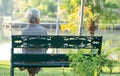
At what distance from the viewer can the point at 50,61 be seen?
5.51 meters

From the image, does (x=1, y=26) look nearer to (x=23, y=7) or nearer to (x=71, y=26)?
(x=23, y=7)

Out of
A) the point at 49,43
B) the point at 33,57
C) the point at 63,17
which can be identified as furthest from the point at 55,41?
the point at 63,17

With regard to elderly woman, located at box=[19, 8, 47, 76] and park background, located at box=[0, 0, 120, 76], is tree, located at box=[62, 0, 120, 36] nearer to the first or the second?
park background, located at box=[0, 0, 120, 76]

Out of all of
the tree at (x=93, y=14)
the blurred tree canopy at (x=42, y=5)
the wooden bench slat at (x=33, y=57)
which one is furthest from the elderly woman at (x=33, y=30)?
the blurred tree canopy at (x=42, y=5)

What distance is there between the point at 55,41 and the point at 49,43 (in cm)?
10

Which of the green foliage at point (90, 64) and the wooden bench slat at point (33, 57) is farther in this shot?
the wooden bench slat at point (33, 57)

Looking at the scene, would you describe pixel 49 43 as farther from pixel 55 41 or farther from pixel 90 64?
pixel 90 64

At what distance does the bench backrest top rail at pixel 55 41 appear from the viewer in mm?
5340

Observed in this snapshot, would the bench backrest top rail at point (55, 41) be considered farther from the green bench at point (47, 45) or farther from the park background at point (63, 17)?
the park background at point (63, 17)

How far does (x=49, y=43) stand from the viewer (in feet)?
17.9

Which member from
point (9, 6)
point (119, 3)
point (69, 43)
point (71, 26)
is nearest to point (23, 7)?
point (9, 6)

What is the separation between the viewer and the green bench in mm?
5355

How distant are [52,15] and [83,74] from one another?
5356cm

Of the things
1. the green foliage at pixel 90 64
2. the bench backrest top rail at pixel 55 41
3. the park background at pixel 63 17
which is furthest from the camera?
the park background at pixel 63 17
